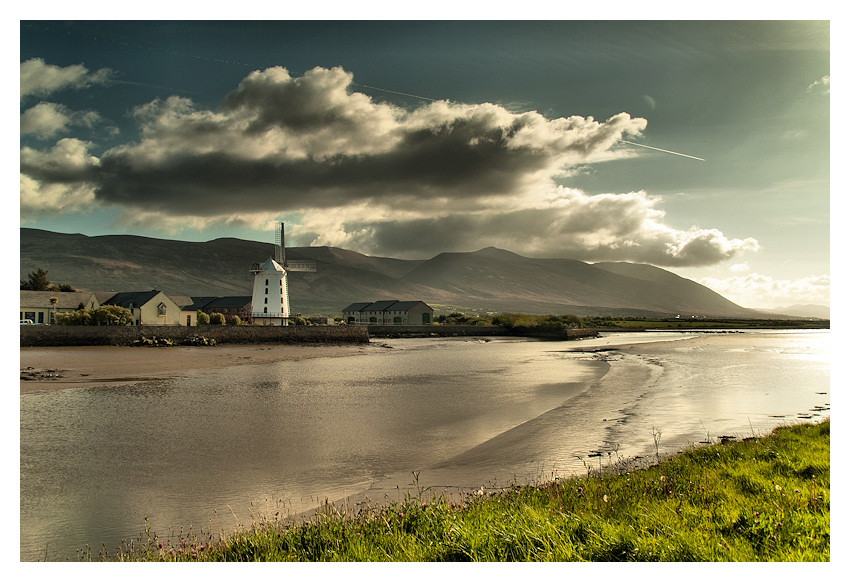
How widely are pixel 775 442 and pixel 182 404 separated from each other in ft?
42.5

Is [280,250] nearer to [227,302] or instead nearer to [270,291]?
[270,291]

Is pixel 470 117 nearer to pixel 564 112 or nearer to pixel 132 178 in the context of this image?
pixel 564 112

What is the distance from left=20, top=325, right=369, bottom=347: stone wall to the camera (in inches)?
1283

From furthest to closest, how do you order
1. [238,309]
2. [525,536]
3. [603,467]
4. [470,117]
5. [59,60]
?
1. [238,309]
2. [470,117]
3. [59,60]
4. [603,467]
5. [525,536]

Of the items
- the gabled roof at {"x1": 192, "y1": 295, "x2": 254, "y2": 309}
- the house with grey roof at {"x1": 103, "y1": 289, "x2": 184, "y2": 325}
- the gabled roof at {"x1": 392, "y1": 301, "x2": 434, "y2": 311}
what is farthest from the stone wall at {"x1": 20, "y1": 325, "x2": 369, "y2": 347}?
the gabled roof at {"x1": 392, "y1": 301, "x2": 434, "y2": 311}

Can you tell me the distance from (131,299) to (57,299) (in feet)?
22.2

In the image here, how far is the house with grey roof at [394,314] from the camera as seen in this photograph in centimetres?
8044

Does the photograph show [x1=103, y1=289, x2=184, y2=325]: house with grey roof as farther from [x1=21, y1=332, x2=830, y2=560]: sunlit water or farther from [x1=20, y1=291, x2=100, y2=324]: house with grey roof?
[x1=21, y1=332, x2=830, y2=560]: sunlit water

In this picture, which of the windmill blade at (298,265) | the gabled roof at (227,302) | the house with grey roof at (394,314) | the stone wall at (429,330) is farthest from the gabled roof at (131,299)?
the house with grey roof at (394,314)

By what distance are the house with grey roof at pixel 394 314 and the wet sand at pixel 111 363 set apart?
151 feet

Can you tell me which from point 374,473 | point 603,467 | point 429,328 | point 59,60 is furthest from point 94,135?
point 429,328

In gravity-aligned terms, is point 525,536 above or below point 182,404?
above

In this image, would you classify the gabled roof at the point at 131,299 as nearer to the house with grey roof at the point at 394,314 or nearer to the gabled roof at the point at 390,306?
the house with grey roof at the point at 394,314

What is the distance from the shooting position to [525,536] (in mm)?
3576
